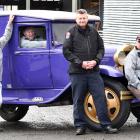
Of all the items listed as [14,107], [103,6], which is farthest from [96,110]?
[103,6]

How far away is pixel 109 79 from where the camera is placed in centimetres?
948

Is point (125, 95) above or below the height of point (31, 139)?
above

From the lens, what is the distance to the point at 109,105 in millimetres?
9383

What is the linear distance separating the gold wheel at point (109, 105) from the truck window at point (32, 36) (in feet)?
3.97

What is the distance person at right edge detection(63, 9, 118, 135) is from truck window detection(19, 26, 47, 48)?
0.89m

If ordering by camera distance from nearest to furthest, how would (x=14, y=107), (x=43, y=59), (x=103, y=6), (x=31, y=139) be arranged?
(x=31, y=139) → (x=43, y=59) → (x=14, y=107) → (x=103, y=6)

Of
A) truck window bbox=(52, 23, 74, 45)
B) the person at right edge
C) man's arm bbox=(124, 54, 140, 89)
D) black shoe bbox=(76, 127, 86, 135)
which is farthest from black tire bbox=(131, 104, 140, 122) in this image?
truck window bbox=(52, 23, 74, 45)

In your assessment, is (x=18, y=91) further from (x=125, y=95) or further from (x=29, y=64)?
(x=125, y=95)

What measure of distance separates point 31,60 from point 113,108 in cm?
147

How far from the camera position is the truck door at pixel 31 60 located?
9781 millimetres

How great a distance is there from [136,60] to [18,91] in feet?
6.25

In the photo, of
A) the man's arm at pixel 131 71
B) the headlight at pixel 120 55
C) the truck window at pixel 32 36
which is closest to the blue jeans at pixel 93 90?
the man's arm at pixel 131 71

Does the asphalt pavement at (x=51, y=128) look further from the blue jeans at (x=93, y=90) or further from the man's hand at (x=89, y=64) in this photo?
the man's hand at (x=89, y=64)

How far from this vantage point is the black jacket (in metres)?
9.09
